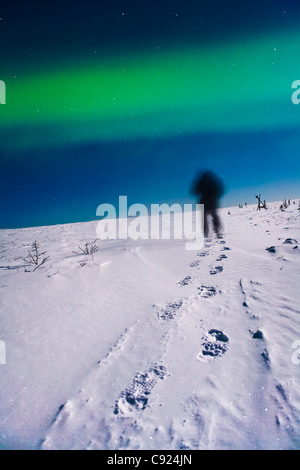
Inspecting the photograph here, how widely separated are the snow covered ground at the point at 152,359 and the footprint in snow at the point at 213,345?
1cm

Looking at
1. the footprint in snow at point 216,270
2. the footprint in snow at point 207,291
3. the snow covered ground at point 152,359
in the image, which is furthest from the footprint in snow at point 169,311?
the footprint in snow at point 216,270

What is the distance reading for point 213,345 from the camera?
1.76 meters

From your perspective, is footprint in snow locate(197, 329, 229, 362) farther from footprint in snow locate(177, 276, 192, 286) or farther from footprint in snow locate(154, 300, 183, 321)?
footprint in snow locate(177, 276, 192, 286)

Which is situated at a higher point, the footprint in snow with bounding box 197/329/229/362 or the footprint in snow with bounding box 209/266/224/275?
the footprint in snow with bounding box 209/266/224/275

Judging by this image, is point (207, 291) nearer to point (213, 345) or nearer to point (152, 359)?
point (213, 345)

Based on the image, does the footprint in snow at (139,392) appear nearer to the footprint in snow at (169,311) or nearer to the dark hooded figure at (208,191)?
the footprint in snow at (169,311)

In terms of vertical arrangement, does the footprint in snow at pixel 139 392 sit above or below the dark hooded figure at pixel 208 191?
below

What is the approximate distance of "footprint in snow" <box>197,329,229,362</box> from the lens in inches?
64.9

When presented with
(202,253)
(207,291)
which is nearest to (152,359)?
(207,291)

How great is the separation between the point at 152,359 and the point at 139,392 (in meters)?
0.27

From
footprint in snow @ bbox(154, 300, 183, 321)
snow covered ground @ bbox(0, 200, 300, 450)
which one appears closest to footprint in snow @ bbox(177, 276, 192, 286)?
snow covered ground @ bbox(0, 200, 300, 450)

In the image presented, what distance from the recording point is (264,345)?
5.53ft

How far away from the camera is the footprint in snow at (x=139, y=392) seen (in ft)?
4.24

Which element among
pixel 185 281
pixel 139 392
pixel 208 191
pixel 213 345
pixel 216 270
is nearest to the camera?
pixel 139 392
